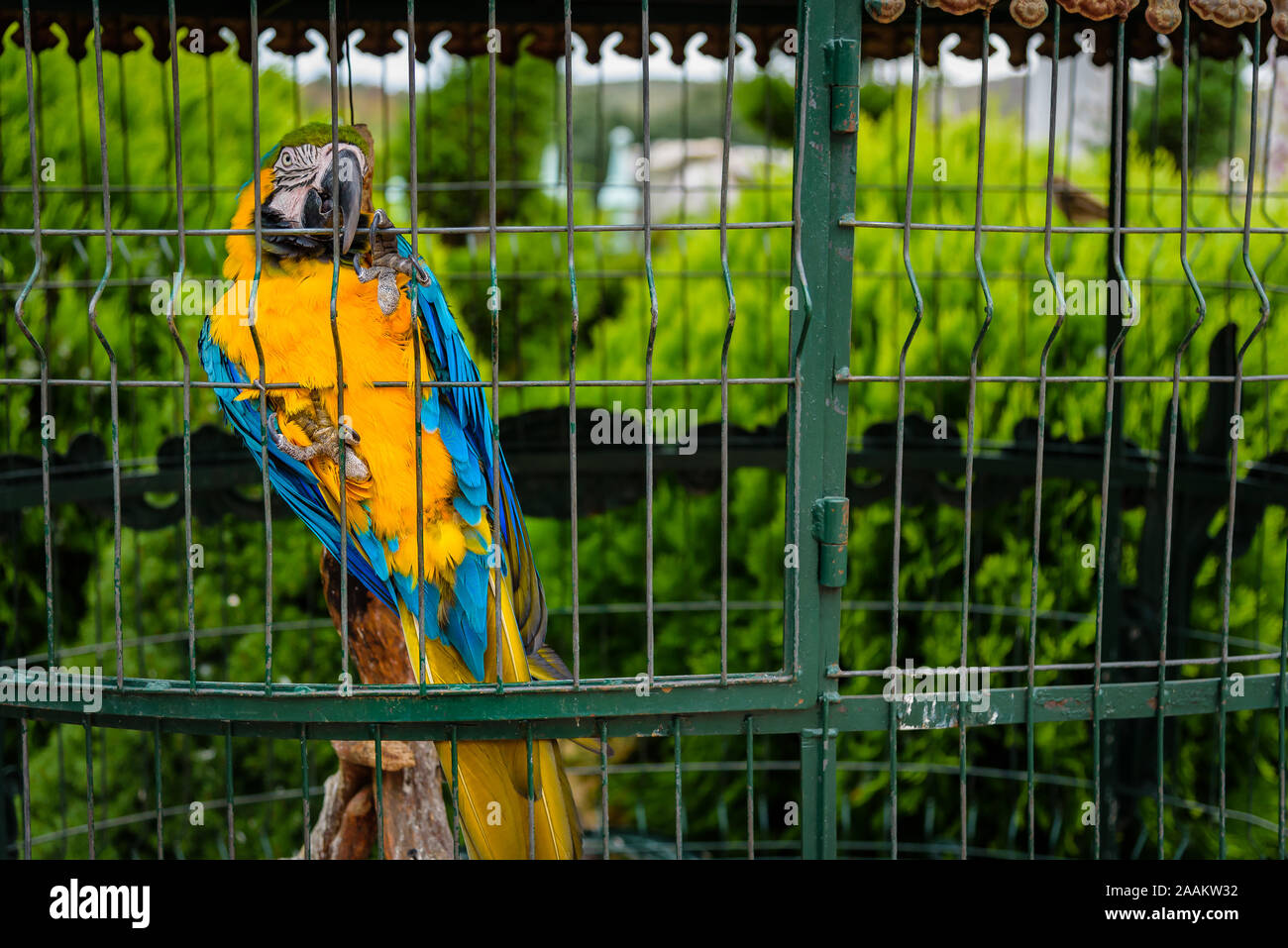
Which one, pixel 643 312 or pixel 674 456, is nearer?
pixel 674 456

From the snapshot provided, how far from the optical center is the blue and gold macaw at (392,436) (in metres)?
2.21

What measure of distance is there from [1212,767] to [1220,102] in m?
3.70

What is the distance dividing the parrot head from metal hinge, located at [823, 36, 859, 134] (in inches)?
38.3

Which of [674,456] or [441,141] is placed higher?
[441,141]

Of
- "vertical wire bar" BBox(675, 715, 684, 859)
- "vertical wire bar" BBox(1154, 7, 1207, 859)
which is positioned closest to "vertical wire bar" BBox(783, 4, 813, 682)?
"vertical wire bar" BBox(675, 715, 684, 859)

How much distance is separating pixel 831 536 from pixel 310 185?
1299 millimetres

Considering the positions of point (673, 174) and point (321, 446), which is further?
point (673, 174)

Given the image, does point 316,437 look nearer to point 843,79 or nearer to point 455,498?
point 455,498

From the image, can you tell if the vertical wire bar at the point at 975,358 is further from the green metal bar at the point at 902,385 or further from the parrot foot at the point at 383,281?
the parrot foot at the point at 383,281

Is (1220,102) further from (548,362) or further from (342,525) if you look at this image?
(342,525)

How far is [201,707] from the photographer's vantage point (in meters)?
1.94

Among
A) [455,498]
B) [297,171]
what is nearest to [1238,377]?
[455,498]

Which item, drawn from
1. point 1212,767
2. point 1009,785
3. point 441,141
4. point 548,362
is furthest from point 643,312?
point 1212,767

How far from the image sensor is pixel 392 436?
230 cm
